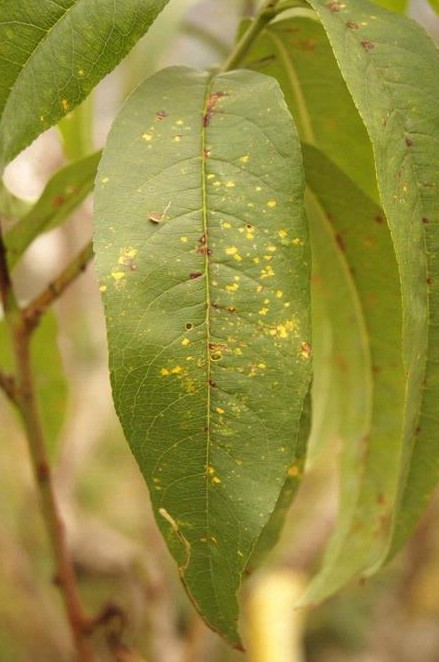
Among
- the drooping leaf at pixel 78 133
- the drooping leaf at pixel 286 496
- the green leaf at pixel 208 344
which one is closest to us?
the green leaf at pixel 208 344

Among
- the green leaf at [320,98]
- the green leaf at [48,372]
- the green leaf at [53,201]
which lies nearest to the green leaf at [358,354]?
the green leaf at [320,98]

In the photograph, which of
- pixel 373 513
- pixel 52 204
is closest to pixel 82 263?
pixel 52 204

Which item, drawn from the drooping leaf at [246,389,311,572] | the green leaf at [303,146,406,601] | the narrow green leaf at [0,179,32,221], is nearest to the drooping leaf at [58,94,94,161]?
the narrow green leaf at [0,179,32,221]

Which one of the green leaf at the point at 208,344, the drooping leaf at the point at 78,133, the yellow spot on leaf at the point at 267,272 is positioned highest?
the yellow spot on leaf at the point at 267,272

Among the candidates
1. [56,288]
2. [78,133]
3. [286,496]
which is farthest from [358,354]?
[78,133]

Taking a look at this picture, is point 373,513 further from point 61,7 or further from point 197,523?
point 61,7

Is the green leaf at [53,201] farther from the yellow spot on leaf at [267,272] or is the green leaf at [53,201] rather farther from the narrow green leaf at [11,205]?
the yellow spot on leaf at [267,272]

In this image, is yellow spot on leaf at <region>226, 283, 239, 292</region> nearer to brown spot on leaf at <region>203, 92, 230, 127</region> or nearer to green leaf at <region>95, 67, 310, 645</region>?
green leaf at <region>95, 67, 310, 645</region>
